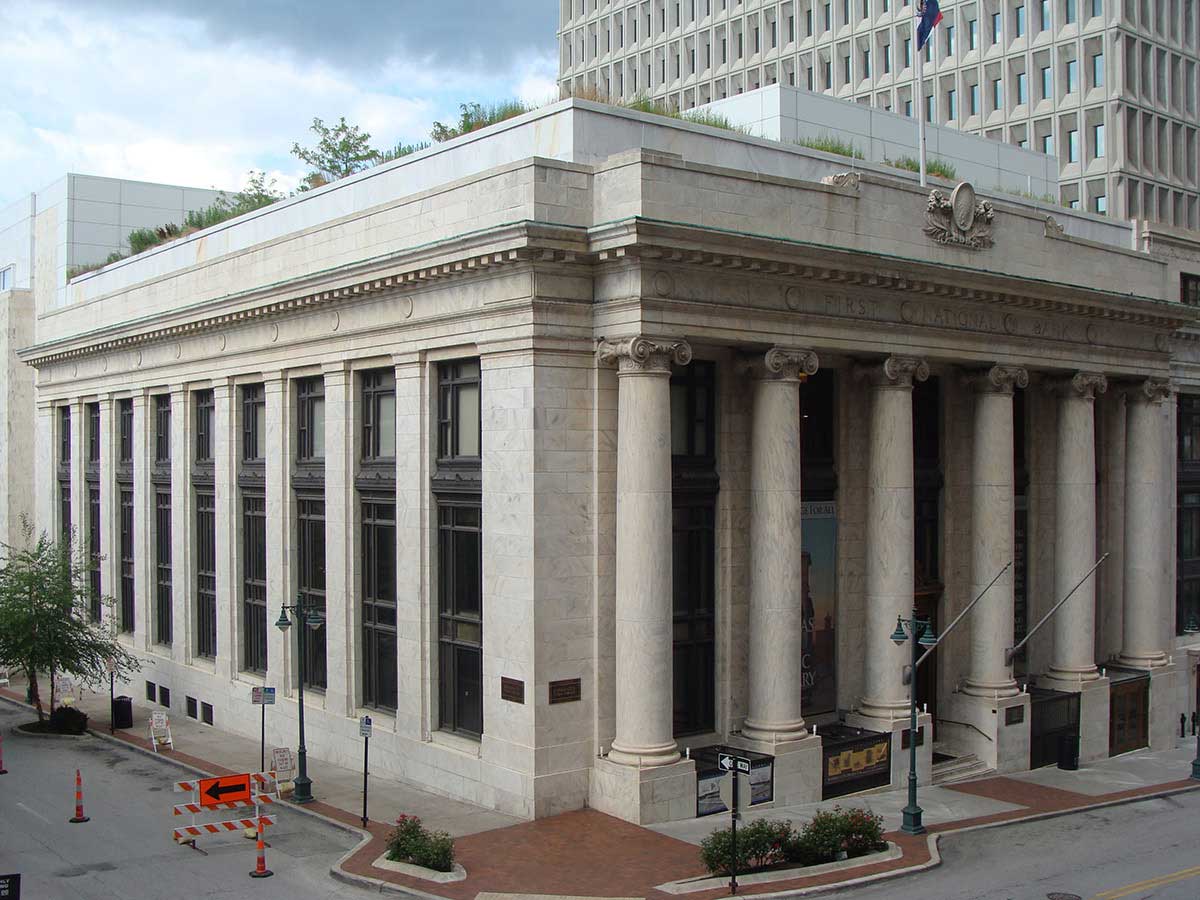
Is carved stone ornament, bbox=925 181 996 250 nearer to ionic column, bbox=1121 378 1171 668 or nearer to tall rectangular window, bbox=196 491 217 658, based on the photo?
ionic column, bbox=1121 378 1171 668

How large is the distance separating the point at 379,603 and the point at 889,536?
12.4 metres

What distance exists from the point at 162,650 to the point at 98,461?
28.8ft

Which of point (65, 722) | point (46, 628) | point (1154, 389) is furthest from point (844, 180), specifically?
point (65, 722)

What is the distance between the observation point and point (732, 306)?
84.0 ft

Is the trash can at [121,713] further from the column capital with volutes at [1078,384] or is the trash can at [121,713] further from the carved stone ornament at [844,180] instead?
the column capital with volutes at [1078,384]

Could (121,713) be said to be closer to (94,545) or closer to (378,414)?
(94,545)

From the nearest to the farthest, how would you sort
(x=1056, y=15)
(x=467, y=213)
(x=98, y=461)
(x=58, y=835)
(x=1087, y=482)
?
(x=58, y=835) → (x=467, y=213) → (x=1087, y=482) → (x=98, y=461) → (x=1056, y=15)

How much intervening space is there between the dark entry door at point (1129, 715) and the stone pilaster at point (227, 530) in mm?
25184

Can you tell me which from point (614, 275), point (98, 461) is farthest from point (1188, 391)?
point (98, 461)

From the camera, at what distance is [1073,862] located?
23.0 meters

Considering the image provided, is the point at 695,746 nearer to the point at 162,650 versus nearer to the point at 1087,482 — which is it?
the point at 1087,482

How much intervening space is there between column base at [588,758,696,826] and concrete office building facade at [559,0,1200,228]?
180 feet

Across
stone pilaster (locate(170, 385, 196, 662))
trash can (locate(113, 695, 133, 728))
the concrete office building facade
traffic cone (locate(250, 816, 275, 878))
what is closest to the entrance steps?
traffic cone (locate(250, 816, 275, 878))

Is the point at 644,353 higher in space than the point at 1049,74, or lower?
lower
